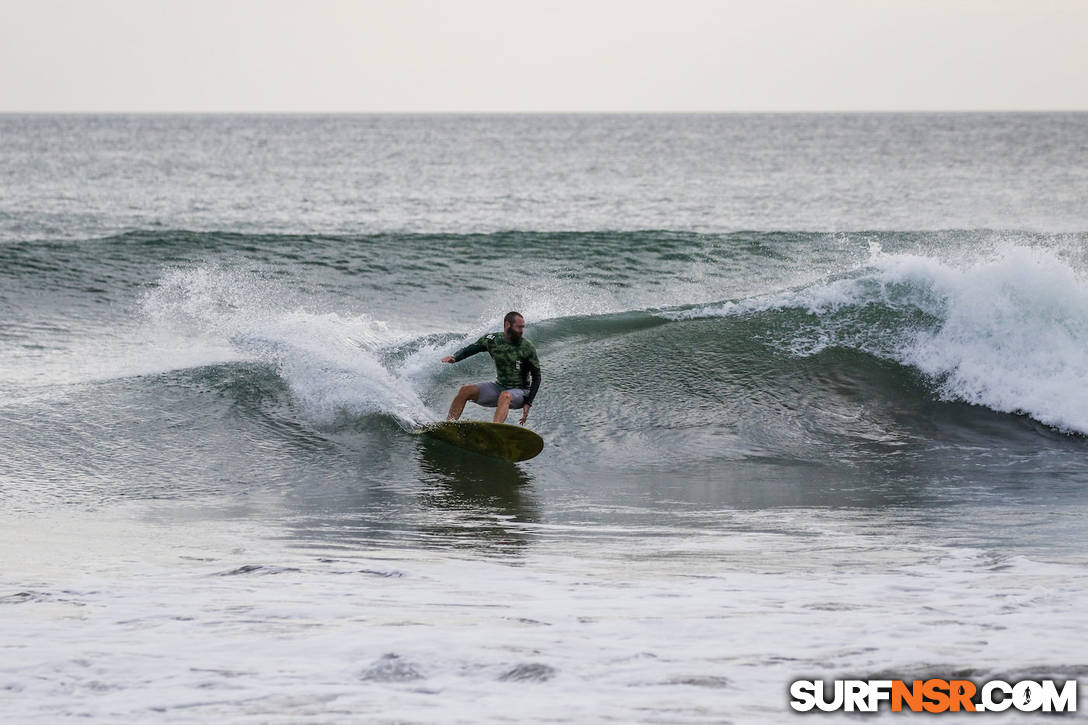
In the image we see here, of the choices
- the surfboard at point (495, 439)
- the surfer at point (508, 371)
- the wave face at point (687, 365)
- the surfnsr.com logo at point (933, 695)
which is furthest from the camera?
the wave face at point (687, 365)

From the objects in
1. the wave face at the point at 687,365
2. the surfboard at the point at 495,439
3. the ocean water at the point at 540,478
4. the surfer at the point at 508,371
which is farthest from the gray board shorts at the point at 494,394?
the wave face at the point at 687,365

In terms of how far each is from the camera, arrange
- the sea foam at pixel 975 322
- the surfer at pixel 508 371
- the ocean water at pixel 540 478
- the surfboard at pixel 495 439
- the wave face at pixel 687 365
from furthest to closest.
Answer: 1. the sea foam at pixel 975 322
2. the wave face at pixel 687 365
3. the surfer at pixel 508 371
4. the surfboard at pixel 495 439
5. the ocean water at pixel 540 478

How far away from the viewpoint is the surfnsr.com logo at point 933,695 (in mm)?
4684

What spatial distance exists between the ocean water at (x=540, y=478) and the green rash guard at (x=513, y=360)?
34.3 inches

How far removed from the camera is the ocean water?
518 cm

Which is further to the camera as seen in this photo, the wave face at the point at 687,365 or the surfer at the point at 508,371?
the wave face at the point at 687,365

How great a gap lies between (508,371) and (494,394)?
11.5 inches

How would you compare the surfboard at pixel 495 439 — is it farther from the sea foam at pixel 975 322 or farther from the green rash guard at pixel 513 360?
the sea foam at pixel 975 322

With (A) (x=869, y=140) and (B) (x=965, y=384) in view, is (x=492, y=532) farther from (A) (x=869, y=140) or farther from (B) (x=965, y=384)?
(A) (x=869, y=140)

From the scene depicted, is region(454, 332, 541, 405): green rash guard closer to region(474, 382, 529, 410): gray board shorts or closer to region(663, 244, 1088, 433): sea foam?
region(474, 382, 529, 410): gray board shorts

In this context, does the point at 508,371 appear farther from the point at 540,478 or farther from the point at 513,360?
the point at 540,478

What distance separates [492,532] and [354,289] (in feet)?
45.2

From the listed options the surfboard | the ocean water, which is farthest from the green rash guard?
the ocean water

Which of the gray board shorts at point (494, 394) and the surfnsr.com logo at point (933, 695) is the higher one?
the gray board shorts at point (494, 394)
